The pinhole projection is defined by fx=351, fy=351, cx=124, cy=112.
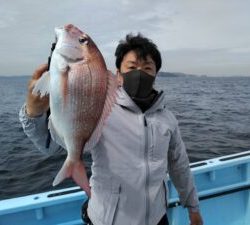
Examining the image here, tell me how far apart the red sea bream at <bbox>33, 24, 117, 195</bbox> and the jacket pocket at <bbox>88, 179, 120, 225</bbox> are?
1.96 feet

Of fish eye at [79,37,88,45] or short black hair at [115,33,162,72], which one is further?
short black hair at [115,33,162,72]

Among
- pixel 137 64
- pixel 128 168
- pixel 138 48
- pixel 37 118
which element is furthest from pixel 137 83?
pixel 37 118

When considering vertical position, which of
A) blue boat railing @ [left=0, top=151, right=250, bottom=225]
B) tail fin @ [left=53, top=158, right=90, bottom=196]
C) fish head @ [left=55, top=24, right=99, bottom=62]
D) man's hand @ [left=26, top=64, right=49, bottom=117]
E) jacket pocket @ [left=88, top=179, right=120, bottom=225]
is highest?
fish head @ [left=55, top=24, right=99, bottom=62]

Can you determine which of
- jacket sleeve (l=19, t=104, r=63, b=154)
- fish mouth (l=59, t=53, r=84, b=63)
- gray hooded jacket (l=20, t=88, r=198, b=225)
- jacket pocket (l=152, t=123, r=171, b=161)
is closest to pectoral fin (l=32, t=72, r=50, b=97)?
fish mouth (l=59, t=53, r=84, b=63)

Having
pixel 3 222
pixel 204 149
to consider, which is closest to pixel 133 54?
pixel 3 222

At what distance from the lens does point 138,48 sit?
108 inches

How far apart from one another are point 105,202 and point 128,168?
0.97 ft

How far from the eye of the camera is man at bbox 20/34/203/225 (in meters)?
2.43

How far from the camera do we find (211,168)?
14.1 ft

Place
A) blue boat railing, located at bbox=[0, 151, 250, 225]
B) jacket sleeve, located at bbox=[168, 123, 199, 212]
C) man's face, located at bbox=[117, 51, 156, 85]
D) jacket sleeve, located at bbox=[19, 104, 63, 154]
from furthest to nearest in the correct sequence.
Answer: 1. blue boat railing, located at bbox=[0, 151, 250, 225]
2. jacket sleeve, located at bbox=[168, 123, 199, 212]
3. man's face, located at bbox=[117, 51, 156, 85]
4. jacket sleeve, located at bbox=[19, 104, 63, 154]

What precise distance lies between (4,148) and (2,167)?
2731 millimetres

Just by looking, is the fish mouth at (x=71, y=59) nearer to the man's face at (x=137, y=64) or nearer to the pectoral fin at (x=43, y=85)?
the pectoral fin at (x=43, y=85)

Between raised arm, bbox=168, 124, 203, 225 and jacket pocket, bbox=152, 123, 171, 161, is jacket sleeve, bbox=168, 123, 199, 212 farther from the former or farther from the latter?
jacket pocket, bbox=152, 123, 171, 161

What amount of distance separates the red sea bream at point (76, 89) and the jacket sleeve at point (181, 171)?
44.0 inches
